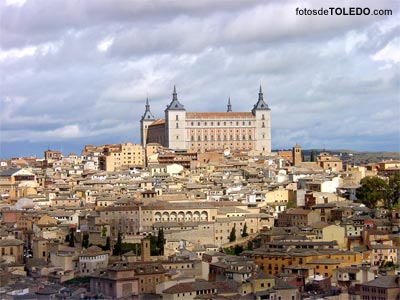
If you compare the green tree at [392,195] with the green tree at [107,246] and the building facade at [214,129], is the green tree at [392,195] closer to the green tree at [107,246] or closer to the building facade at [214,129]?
the green tree at [107,246]

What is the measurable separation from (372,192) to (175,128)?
94.2 feet

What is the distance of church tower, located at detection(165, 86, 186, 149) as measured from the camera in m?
62.6

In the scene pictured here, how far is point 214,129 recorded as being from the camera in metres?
63.3

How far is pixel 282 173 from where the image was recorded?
44438mm

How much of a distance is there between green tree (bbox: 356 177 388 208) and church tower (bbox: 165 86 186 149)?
90.4 ft

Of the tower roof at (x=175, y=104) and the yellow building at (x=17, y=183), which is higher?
the tower roof at (x=175, y=104)

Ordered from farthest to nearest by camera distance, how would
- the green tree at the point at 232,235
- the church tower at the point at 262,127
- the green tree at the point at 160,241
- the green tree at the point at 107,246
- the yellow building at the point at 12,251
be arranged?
the church tower at the point at 262,127 → the green tree at the point at 232,235 → the green tree at the point at 107,246 → the yellow building at the point at 12,251 → the green tree at the point at 160,241

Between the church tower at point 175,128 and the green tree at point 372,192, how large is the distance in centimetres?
2756

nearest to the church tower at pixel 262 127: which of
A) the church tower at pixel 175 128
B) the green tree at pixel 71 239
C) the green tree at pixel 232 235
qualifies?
the church tower at pixel 175 128

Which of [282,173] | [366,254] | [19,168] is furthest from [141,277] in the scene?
[19,168]

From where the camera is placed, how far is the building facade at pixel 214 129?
2474 inches

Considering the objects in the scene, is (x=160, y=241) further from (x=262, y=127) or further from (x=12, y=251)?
(x=262, y=127)

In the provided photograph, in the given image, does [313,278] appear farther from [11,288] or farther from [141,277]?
[11,288]

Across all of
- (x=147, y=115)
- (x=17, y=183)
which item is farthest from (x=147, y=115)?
(x=17, y=183)
